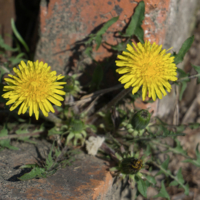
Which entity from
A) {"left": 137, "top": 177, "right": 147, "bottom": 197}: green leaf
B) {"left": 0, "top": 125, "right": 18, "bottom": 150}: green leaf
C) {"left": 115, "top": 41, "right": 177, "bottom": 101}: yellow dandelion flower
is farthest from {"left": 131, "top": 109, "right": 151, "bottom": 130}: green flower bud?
{"left": 0, "top": 125, "right": 18, "bottom": 150}: green leaf

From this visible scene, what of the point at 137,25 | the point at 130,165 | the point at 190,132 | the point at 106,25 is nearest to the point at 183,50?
the point at 137,25

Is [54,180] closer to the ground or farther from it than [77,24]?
closer to the ground

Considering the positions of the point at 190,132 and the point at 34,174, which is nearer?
the point at 34,174

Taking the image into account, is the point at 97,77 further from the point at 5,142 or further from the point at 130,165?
the point at 5,142

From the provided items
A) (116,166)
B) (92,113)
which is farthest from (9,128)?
(116,166)

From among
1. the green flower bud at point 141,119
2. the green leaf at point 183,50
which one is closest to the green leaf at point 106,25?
the green leaf at point 183,50
